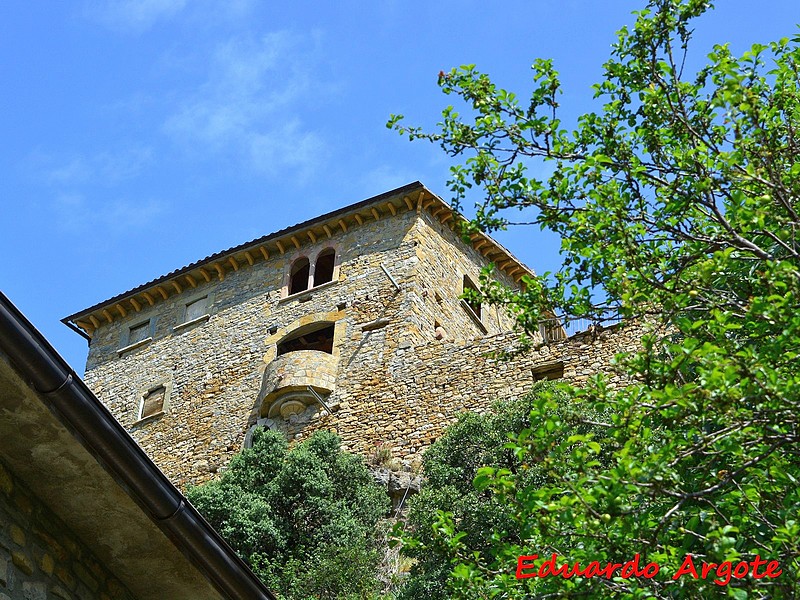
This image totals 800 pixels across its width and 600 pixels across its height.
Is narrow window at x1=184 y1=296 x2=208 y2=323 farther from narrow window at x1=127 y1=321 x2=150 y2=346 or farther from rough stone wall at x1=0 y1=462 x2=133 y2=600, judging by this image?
rough stone wall at x1=0 y1=462 x2=133 y2=600

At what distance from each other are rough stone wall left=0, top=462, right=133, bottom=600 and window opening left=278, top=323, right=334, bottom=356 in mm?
18588

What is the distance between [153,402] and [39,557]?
2164 cm

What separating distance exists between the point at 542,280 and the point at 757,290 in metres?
1.74

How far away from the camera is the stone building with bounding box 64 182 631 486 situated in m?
21.0

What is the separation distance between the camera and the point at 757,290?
775 centimetres

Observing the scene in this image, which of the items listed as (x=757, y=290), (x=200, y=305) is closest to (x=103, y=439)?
(x=757, y=290)

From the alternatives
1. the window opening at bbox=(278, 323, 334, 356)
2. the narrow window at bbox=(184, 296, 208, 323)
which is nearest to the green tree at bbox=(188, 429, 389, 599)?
the window opening at bbox=(278, 323, 334, 356)

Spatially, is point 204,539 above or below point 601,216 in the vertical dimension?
below

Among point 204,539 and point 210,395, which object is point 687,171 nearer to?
point 204,539

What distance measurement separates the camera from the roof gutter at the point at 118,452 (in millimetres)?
4906

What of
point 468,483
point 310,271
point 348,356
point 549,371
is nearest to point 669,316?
point 468,483

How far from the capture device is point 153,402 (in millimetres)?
26422

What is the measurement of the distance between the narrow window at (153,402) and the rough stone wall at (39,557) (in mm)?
20789

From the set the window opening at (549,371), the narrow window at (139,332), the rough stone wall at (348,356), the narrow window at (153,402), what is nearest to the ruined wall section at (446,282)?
the rough stone wall at (348,356)
